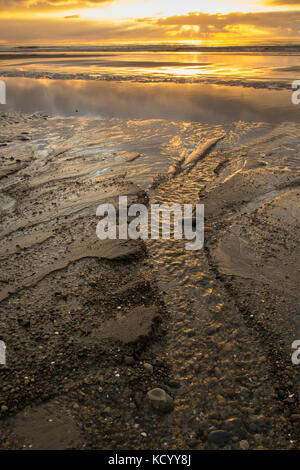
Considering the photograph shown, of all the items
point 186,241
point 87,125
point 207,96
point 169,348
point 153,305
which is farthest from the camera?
point 207,96

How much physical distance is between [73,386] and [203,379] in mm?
940

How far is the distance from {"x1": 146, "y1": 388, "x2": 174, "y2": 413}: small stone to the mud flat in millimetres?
42

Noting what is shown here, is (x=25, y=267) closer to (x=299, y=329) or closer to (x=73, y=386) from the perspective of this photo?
(x=73, y=386)

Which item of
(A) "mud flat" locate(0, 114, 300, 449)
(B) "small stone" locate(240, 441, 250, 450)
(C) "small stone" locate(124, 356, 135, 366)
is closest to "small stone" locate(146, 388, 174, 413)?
(A) "mud flat" locate(0, 114, 300, 449)

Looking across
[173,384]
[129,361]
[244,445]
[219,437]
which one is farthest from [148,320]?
[244,445]

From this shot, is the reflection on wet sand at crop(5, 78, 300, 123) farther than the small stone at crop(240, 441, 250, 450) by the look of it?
Yes

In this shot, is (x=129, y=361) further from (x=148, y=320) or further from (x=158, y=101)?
(x=158, y=101)

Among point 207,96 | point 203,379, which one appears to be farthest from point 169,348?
point 207,96

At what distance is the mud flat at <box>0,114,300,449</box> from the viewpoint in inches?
81.4

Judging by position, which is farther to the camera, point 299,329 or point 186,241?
point 186,241

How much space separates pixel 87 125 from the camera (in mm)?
9258

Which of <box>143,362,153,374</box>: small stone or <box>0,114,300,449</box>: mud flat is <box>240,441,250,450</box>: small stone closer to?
<box>0,114,300,449</box>: mud flat

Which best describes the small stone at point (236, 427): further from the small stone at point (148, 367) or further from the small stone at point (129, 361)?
the small stone at point (129, 361)

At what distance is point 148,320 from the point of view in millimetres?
2822
